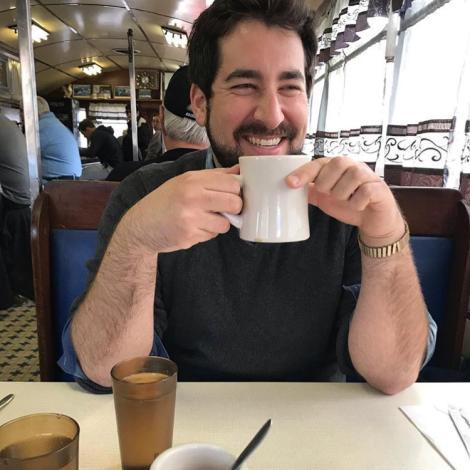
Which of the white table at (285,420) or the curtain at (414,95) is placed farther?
the curtain at (414,95)

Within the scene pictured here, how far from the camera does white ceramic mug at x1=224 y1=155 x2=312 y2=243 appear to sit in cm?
62

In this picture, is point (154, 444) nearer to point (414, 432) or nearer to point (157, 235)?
point (157, 235)

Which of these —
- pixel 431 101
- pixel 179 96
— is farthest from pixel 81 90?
pixel 431 101

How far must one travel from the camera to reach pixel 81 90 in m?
10.8

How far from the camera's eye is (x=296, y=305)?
1.01 metres

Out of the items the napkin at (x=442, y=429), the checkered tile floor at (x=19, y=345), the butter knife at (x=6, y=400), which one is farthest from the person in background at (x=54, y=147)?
the napkin at (x=442, y=429)

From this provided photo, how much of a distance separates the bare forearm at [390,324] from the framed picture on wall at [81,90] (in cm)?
1123

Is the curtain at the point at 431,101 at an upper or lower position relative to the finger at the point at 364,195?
upper

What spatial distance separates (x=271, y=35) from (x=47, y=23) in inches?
251

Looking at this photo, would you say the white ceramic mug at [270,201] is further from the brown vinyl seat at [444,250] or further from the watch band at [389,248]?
the brown vinyl seat at [444,250]

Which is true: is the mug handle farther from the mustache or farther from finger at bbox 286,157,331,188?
the mustache

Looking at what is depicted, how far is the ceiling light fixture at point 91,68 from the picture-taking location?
9568 mm

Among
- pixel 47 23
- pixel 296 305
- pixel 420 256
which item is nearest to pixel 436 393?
pixel 296 305

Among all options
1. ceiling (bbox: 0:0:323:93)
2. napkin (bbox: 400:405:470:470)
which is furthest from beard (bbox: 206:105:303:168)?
ceiling (bbox: 0:0:323:93)
